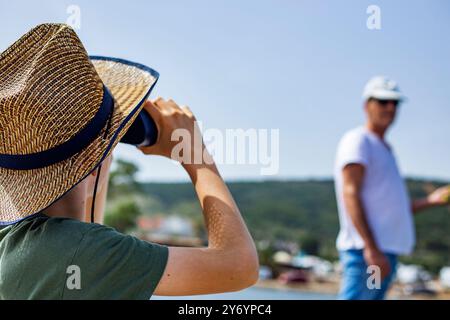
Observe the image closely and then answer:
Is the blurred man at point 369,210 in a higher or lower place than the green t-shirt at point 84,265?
lower

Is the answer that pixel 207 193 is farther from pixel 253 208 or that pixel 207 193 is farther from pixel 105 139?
pixel 253 208

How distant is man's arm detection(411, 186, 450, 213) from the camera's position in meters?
3.46

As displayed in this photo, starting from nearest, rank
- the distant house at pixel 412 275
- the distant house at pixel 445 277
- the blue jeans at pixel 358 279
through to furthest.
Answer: the blue jeans at pixel 358 279
the distant house at pixel 445 277
the distant house at pixel 412 275

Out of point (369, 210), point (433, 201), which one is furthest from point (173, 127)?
point (433, 201)

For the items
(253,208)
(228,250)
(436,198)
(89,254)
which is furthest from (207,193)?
(253,208)

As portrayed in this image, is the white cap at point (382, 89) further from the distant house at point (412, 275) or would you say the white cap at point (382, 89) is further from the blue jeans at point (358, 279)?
the distant house at point (412, 275)

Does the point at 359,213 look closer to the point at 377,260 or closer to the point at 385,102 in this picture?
the point at 377,260

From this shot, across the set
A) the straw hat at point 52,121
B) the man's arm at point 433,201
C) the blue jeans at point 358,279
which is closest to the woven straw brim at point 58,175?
the straw hat at point 52,121

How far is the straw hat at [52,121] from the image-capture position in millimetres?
1043

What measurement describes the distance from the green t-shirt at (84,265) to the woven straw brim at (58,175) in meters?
0.05

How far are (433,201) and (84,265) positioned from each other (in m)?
2.87

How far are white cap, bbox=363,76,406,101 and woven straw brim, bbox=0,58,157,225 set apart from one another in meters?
2.15
